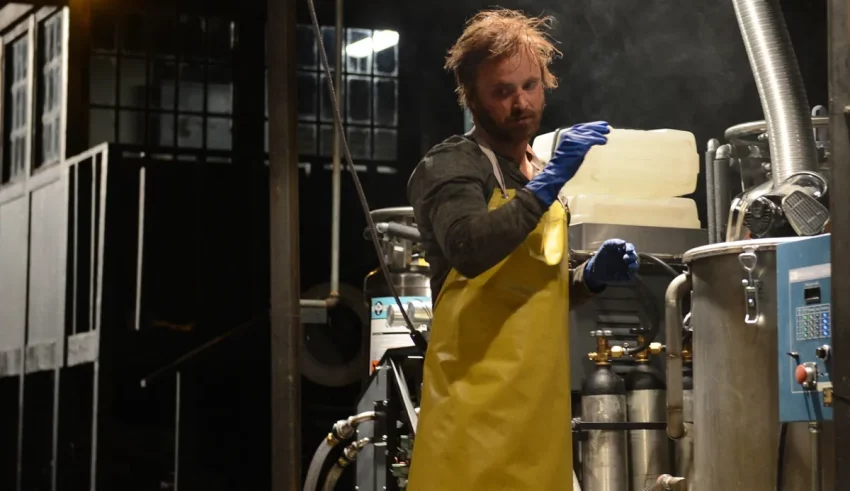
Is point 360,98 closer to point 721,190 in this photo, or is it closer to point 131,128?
point 131,128

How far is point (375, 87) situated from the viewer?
25.4 ft

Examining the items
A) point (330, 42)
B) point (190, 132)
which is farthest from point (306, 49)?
point (190, 132)

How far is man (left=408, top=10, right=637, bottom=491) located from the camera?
2473 millimetres

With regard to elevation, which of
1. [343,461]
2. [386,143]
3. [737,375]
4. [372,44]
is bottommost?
[343,461]

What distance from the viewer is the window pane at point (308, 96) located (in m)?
7.75

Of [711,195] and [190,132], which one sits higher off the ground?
[190,132]

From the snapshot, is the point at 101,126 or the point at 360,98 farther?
the point at 360,98

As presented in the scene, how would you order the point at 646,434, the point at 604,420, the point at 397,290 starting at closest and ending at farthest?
1. the point at 604,420
2. the point at 646,434
3. the point at 397,290

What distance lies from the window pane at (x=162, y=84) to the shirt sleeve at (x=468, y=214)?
503 centimetres

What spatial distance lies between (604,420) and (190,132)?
13.4 feet

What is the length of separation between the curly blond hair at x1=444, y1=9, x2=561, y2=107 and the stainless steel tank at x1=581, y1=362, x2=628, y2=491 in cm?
157

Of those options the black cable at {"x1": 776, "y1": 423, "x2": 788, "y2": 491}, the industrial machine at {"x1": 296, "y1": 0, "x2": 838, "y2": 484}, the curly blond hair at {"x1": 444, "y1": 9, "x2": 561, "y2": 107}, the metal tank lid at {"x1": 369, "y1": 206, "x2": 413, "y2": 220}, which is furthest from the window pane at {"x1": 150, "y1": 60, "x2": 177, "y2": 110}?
the black cable at {"x1": 776, "y1": 423, "x2": 788, "y2": 491}

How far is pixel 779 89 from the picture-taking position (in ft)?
13.0

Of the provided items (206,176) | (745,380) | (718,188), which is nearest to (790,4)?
(718,188)
